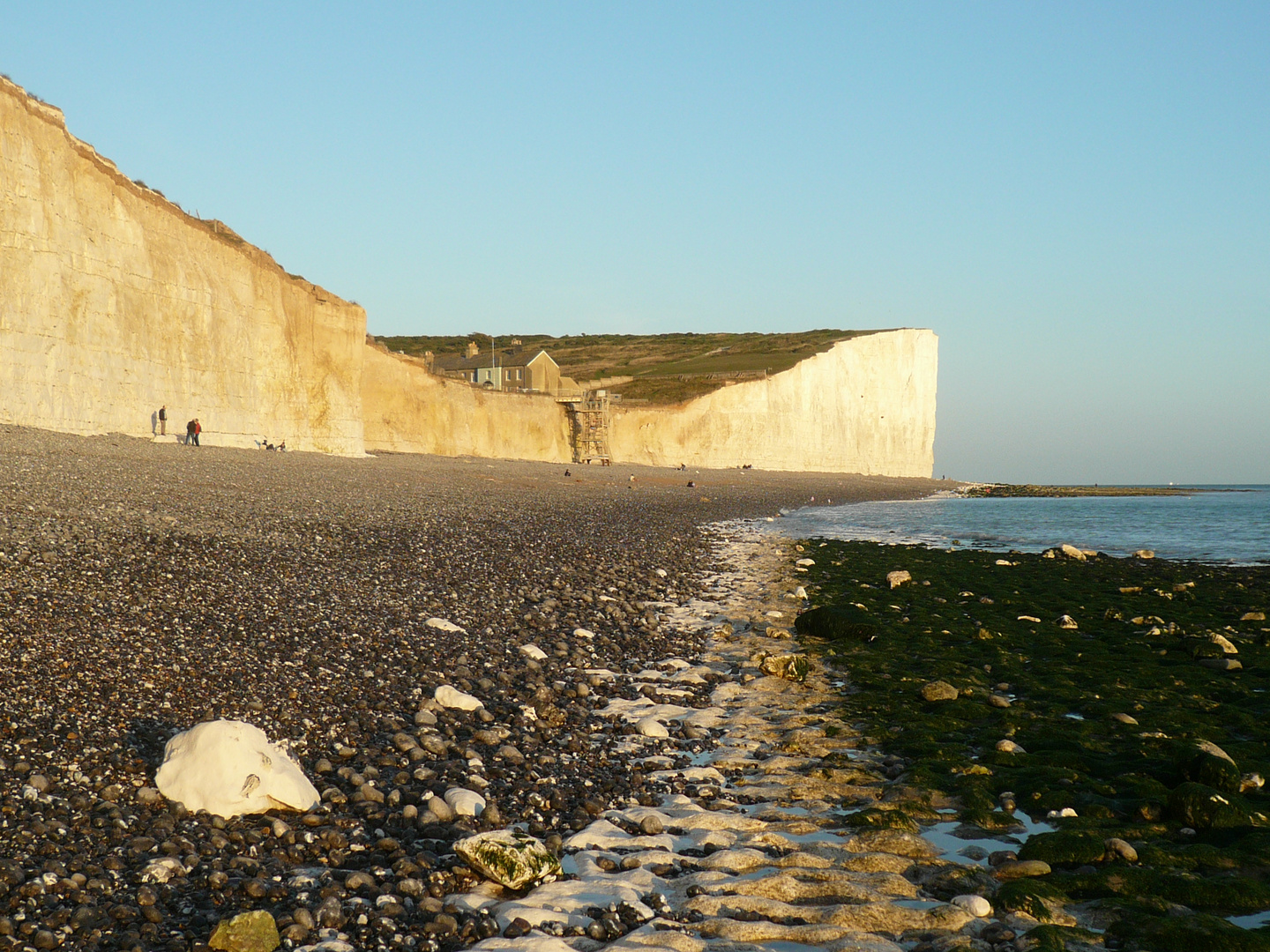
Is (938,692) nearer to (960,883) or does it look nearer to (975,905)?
(960,883)

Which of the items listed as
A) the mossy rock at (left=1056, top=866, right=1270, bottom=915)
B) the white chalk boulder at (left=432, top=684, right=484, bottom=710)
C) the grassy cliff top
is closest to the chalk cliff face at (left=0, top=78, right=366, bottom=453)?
the white chalk boulder at (left=432, top=684, right=484, bottom=710)

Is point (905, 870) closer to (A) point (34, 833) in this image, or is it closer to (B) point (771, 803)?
(B) point (771, 803)

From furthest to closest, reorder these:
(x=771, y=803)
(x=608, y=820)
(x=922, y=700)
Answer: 1. (x=922, y=700)
2. (x=771, y=803)
3. (x=608, y=820)

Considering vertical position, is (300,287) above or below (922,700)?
above

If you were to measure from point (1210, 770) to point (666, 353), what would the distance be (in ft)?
269

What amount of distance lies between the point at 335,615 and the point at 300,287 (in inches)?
998


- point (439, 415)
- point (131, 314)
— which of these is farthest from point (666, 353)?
point (131, 314)

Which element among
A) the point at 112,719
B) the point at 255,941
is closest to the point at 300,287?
the point at 112,719

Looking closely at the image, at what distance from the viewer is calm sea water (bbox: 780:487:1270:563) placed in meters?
19.0

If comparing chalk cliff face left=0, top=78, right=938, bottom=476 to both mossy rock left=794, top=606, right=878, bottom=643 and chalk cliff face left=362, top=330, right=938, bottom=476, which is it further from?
mossy rock left=794, top=606, right=878, bottom=643

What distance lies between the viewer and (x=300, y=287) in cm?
2928

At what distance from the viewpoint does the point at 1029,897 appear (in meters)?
3.25

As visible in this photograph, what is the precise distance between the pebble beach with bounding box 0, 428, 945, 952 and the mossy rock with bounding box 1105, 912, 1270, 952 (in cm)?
59

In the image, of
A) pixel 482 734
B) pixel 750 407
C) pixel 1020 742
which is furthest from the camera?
pixel 750 407
